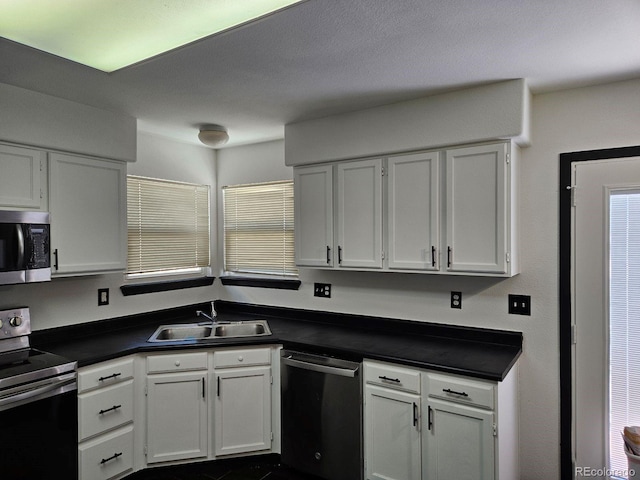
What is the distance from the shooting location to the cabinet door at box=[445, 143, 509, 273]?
→ 7.95 feet

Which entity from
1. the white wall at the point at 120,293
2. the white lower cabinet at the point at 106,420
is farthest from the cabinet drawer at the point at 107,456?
the white wall at the point at 120,293

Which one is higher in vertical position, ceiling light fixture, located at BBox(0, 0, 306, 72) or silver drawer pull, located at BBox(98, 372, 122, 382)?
ceiling light fixture, located at BBox(0, 0, 306, 72)

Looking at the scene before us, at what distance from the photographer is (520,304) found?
2654 mm

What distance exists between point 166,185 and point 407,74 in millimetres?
2317

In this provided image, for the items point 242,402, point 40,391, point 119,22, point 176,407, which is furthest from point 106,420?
point 119,22

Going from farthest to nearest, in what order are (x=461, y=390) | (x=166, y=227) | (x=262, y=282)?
(x=262, y=282), (x=166, y=227), (x=461, y=390)

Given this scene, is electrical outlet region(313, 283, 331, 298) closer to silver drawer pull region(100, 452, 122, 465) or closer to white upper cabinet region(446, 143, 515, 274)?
white upper cabinet region(446, 143, 515, 274)

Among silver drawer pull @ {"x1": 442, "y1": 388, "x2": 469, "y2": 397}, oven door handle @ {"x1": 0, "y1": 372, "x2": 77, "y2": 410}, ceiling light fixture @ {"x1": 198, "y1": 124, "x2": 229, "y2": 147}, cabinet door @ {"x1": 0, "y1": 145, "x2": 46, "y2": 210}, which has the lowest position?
silver drawer pull @ {"x1": 442, "y1": 388, "x2": 469, "y2": 397}

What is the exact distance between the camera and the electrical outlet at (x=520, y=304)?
2.63 m

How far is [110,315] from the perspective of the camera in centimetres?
323

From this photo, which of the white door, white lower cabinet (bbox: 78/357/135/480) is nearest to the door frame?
the white door

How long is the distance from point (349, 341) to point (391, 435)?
0.62 m

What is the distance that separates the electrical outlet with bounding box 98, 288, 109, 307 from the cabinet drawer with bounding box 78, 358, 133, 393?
66 cm

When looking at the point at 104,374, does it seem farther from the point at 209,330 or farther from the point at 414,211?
the point at 414,211
